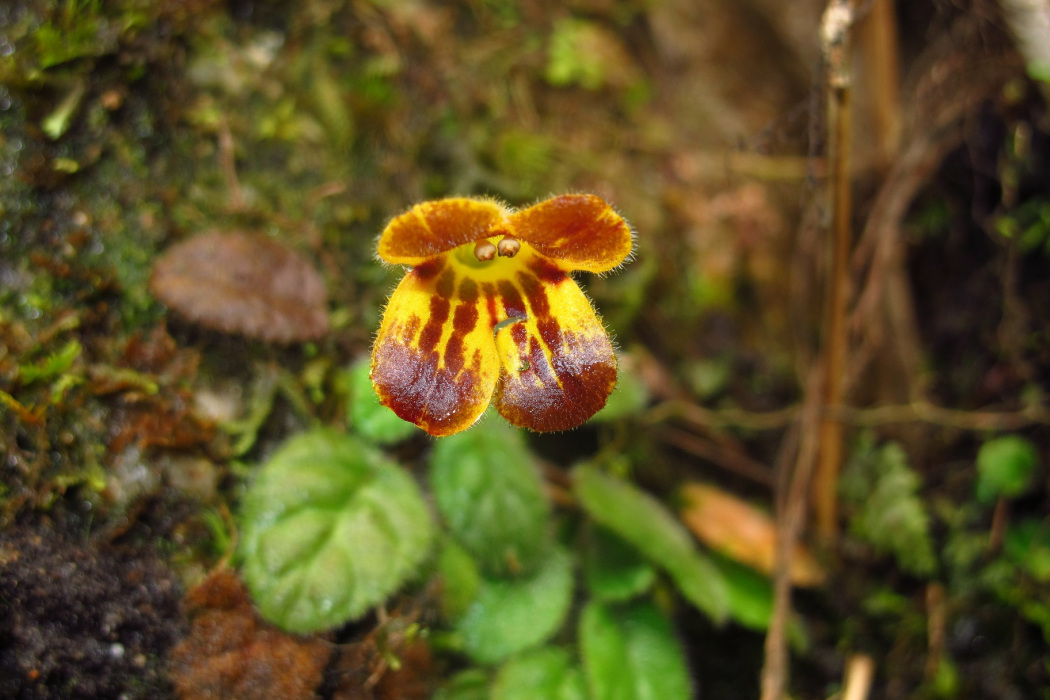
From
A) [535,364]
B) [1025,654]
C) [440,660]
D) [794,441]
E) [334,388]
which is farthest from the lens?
[794,441]

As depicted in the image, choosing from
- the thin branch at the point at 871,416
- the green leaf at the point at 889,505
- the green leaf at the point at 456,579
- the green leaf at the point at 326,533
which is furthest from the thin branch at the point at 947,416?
the green leaf at the point at 326,533

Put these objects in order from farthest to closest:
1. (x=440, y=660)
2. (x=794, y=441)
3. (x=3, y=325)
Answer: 1. (x=794, y=441)
2. (x=440, y=660)
3. (x=3, y=325)

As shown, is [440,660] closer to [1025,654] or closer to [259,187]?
[259,187]

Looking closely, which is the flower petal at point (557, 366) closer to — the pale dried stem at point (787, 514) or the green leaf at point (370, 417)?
the green leaf at point (370, 417)

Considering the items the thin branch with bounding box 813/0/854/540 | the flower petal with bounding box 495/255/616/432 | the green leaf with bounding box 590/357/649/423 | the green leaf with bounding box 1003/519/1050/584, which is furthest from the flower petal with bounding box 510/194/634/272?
the green leaf with bounding box 1003/519/1050/584

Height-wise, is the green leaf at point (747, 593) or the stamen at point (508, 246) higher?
the stamen at point (508, 246)

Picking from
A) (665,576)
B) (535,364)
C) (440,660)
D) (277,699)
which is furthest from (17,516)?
(665,576)

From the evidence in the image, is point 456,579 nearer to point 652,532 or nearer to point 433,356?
point 652,532

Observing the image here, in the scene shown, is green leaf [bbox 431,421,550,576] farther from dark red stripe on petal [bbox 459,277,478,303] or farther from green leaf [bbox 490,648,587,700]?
dark red stripe on petal [bbox 459,277,478,303]

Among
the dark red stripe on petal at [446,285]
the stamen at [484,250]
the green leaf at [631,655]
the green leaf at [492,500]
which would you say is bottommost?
the green leaf at [631,655]
